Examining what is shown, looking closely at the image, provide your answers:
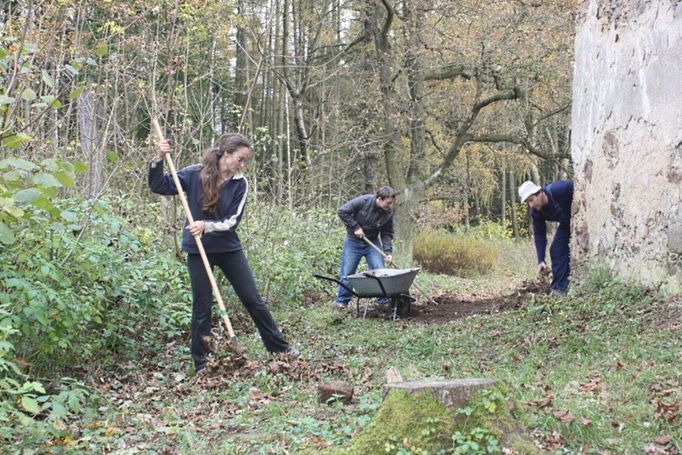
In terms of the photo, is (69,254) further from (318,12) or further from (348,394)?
(318,12)

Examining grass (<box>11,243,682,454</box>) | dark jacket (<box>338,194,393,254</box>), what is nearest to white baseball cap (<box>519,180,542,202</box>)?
grass (<box>11,243,682,454</box>)

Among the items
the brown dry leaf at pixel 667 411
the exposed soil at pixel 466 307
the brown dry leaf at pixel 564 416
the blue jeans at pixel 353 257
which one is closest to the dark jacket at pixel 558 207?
the exposed soil at pixel 466 307

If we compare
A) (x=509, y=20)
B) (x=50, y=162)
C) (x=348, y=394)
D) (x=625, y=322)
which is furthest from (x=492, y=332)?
(x=509, y=20)

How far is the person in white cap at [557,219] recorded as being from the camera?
7453 millimetres

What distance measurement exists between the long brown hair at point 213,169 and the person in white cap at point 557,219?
3.36 meters

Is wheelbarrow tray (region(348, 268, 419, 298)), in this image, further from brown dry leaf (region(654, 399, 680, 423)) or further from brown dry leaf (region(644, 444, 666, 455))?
brown dry leaf (region(644, 444, 666, 455))

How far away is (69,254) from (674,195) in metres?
4.50

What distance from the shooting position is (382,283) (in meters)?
→ 7.87

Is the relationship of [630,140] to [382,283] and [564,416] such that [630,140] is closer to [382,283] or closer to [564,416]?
[382,283]

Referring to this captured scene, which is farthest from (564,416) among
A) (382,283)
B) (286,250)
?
(286,250)

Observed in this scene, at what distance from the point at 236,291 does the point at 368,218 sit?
383 centimetres

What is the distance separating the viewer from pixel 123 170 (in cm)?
775

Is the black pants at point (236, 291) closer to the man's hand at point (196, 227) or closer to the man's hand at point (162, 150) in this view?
the man's hand at point (196, 227)

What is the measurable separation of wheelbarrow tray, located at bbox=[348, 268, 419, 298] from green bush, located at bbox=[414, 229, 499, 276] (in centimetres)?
827
